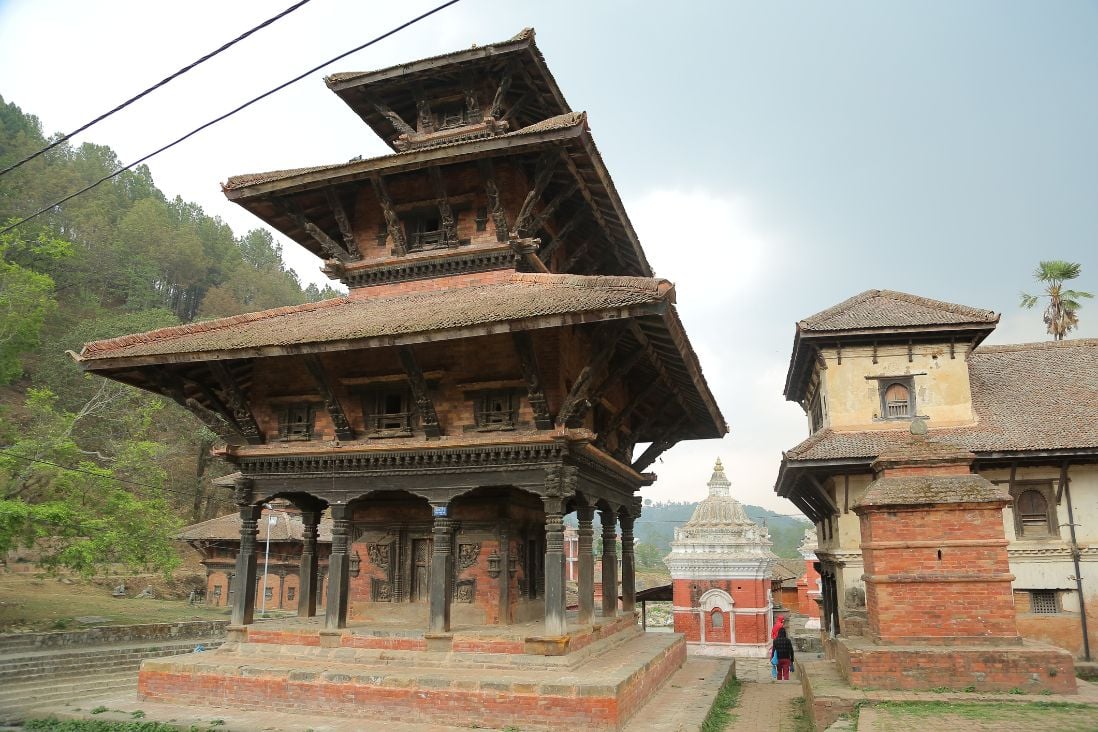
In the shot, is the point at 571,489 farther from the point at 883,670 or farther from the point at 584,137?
the point at 584,137

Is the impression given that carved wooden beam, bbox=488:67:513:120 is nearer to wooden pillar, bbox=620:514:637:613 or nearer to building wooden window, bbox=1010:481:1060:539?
wooden pillar, bbox=620:514:637:613

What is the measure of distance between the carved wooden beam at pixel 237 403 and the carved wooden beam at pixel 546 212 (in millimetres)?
5768

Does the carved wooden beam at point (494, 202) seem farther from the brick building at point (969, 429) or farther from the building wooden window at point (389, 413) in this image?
the brick building at point (969, 429)

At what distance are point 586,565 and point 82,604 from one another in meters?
25.1

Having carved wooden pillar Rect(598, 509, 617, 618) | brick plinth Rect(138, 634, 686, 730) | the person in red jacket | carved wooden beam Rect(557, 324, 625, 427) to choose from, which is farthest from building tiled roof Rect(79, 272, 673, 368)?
the person in red jacket

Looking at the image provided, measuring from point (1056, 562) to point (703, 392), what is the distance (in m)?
11.0

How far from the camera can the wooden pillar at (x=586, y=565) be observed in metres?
12.8

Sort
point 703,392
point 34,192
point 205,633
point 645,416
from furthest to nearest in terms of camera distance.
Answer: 1. point 34,192
2. point 205,633
3. point 645,416
4. point 703,392

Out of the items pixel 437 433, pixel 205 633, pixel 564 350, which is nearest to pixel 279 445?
pixel 437 433

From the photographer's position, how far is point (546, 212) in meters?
14.3

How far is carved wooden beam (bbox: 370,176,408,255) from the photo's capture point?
46.0 ft

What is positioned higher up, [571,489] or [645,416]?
[645,416]

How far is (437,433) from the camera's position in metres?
12.1

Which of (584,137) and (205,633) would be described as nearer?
(584,137)
